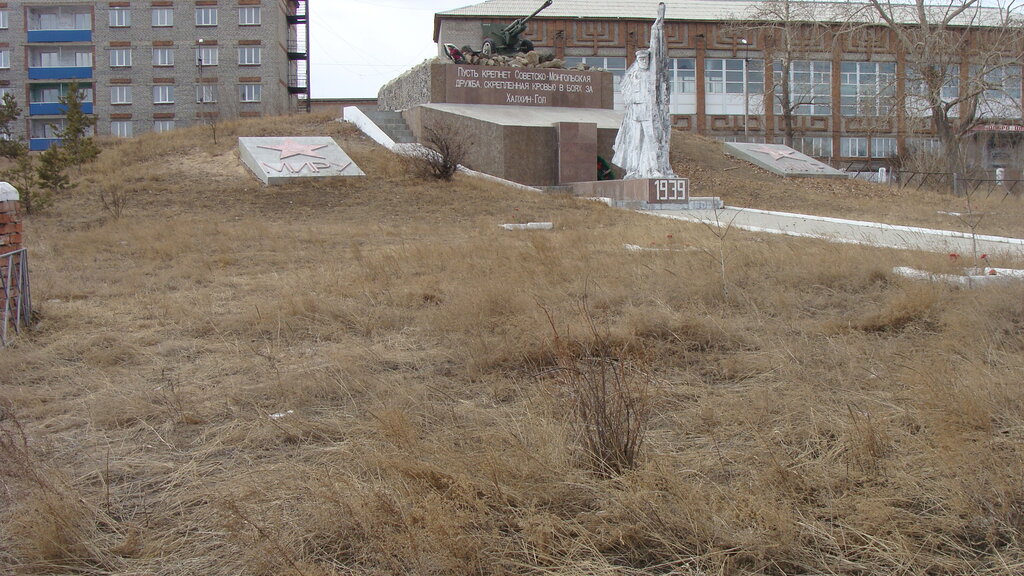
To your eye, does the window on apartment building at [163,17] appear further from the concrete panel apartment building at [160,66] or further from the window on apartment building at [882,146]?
the window on apartment building at [882,146]

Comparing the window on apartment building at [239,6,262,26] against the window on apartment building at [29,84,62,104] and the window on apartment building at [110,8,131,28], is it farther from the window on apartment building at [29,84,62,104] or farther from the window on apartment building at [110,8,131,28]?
the window on apartment building at [29,84,62,104]

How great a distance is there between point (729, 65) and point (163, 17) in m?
33.0

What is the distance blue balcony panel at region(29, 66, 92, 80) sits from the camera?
4800 centimetres

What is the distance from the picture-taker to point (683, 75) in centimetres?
4562

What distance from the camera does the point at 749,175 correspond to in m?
22.2

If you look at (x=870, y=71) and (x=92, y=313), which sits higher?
(x=870, y=71)

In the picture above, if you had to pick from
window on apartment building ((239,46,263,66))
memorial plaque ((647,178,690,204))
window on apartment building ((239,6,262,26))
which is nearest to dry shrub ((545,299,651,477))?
memorial plaque ((647,178,690,204))

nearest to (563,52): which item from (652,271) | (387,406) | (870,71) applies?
(870,71)

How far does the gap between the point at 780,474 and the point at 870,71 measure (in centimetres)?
5053

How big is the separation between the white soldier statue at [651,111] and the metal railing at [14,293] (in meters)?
12.7

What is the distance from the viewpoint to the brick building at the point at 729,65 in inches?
1740

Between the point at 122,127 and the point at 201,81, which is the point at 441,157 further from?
the point at 122,127

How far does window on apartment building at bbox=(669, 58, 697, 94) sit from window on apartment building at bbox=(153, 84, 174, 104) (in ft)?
94.6

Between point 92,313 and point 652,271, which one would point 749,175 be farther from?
point 92,313
